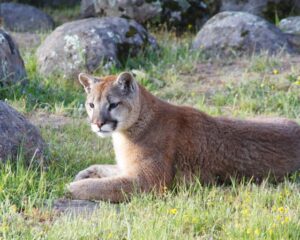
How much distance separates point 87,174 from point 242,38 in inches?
273

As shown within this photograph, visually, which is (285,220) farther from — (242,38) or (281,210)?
(242,38)

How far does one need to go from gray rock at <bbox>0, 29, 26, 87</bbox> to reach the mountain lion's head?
11.6 feet

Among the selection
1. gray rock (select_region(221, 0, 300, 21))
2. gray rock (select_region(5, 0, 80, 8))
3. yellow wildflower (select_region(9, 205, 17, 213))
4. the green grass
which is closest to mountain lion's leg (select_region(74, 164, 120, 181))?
the green grass

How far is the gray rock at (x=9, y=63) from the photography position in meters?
11.1

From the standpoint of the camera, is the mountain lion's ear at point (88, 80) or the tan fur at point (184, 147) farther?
the mountain lion's ear at point (88, 80)

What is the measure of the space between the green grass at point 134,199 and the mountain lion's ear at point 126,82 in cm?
108

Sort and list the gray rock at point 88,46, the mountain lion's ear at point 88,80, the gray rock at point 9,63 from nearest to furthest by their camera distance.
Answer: the mountain lion's ear at point 88,80
the gray rock at point 9,63
the gray rock at point 88,46

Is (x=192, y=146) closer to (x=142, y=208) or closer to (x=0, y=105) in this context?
(x=142, y=208)

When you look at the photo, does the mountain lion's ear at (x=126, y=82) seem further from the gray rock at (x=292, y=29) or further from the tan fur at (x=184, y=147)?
the gray rock at (x=292, y=29)

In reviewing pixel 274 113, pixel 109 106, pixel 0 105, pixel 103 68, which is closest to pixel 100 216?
pixel 109 106

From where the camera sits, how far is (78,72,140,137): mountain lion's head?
25.3 feet

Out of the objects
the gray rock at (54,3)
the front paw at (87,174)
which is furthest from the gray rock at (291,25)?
the gray rock at (54,3)

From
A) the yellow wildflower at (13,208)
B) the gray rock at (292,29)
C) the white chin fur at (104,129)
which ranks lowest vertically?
the yellow wildflower at (13,208)

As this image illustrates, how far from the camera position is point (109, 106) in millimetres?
7766
